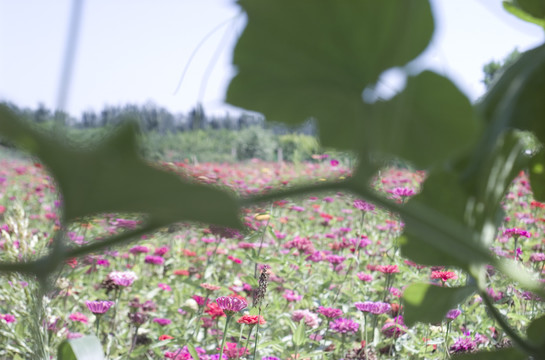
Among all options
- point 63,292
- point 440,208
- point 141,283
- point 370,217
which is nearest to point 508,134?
point 440,208

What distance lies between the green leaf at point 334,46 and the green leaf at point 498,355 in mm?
112

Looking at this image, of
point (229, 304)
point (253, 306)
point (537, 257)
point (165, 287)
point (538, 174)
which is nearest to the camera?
point (538, 174)

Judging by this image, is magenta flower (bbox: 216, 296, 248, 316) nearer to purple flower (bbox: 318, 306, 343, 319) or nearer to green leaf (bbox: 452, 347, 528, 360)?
purple flower (bbox: 318, 306, 343, 319)

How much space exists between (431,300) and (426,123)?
0.11 meters

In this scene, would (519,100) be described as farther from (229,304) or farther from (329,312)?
(329,312)

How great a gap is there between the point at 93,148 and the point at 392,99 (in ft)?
0.23

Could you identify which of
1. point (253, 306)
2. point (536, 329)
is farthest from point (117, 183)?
point (253, 306)

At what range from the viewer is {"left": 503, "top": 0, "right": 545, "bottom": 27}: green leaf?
0.20 metres

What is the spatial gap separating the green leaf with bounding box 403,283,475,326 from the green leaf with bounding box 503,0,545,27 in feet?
0.34

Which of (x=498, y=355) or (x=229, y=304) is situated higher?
(x=498, y=355)

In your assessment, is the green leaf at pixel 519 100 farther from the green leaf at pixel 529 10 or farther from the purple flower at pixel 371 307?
the purple flower at pixel 371 307

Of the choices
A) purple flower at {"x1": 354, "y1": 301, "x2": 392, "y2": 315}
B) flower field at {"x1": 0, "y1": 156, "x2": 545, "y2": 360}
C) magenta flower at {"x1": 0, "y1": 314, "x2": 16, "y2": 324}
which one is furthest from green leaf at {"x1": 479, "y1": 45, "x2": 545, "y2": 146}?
magenta flower at {"x1": 0, "y1": 314, "x2": 16, "y2": 324}

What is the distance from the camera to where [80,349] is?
1.01 feet

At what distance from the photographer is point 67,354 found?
11.5 inches
